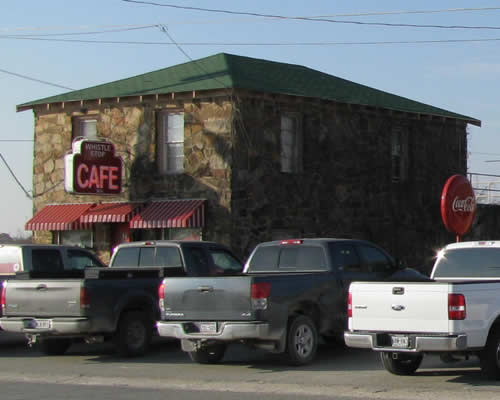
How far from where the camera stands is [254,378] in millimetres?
13320

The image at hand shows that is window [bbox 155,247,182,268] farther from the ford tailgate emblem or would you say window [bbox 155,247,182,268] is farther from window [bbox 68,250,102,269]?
the ford tailgate emblem

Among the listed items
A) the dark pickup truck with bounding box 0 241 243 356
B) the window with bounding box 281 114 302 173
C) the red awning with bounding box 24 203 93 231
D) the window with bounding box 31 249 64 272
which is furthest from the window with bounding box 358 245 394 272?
the red awning with bounding box 24 203 93 231

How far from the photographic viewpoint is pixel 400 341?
12.2 metres

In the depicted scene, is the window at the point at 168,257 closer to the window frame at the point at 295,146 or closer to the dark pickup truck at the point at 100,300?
the dark pickup truck at the point at 100,300

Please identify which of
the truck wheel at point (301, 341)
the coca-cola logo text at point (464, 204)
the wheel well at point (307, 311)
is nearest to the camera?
the truck wheel at point (301, 341)

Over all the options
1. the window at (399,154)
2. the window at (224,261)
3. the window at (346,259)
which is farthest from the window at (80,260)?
the window at (399,154)

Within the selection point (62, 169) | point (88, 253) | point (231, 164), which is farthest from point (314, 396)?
point (62, 169)

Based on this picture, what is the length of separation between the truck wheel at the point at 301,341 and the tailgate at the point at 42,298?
134 inches

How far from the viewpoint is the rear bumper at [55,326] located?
15.2 m

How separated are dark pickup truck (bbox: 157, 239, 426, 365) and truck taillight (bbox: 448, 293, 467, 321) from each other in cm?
135

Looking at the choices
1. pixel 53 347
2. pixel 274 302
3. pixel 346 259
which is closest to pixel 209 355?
pixel 274 302

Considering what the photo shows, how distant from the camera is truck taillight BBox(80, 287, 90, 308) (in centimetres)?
1525

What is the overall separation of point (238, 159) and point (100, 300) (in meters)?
10.6

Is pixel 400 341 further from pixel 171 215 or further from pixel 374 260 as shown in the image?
pixel 171 215
